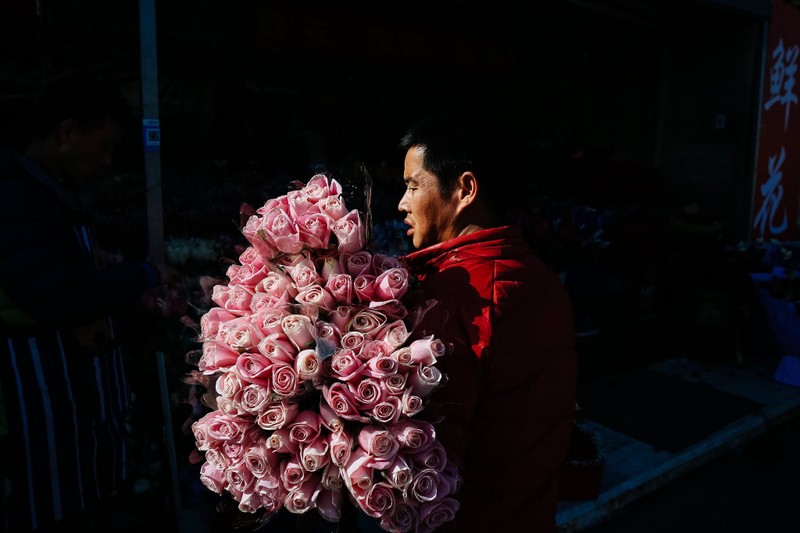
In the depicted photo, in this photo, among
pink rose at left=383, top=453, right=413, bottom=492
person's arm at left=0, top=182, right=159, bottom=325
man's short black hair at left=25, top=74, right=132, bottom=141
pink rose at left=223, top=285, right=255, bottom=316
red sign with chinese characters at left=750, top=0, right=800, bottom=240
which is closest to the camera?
pink rose at left=383, top=453, right=413, bottom=492

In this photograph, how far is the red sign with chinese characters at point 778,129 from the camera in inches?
301

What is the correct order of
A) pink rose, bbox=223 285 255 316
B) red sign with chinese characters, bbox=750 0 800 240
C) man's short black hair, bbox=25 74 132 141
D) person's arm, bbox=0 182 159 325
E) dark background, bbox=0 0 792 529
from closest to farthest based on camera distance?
pink rose, bbox=223 285 255 316 → person's arm, bbox=0 182 159 325 → man's short black hair, bbox=25 74 132 141 → dark background, bbox=0 0 792 529 → red sign with chinese characters, bbox=750 0 800 240

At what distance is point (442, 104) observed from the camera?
23.1ft

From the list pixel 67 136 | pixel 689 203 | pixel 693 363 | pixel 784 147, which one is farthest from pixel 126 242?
pixel 784 147

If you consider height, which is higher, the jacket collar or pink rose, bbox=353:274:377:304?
the jacket collar

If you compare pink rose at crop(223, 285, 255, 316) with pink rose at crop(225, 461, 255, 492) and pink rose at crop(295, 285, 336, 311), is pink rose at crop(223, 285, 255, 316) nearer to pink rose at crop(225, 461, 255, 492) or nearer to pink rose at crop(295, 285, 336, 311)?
pink rose at crop(295, 285, 336, 311)

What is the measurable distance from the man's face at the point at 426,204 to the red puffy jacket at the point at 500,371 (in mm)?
60

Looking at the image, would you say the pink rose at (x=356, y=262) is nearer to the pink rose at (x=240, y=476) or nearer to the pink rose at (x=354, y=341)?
the pink rose at (x=354, y=341)

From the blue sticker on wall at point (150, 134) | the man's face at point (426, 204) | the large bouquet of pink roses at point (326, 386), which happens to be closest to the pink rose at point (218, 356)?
the large bouquet of pink roses at point (326, 386)

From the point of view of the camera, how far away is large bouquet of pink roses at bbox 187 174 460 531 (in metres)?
1.24

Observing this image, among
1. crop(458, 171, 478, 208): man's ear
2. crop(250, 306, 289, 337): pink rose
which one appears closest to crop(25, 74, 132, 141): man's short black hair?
crop(250, 306, 289, 337): pink rose

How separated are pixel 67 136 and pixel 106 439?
1.16 m

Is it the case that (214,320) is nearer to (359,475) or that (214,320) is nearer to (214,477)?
(214,477)

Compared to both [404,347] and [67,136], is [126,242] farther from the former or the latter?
[404,347]
